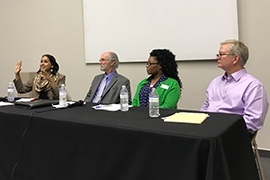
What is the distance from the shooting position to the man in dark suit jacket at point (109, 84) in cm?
285

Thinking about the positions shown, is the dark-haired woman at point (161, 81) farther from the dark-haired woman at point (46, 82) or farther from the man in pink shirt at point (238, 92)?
the dark-haired woman at point (46, 82)

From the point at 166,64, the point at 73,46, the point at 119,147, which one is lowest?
the point at 119,147

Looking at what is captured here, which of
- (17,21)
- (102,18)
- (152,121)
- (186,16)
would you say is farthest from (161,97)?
(17,21)

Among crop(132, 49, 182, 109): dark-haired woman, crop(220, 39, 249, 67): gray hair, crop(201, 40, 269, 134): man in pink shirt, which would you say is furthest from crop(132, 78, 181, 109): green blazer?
crop(220, 39, 249, 67): gray hair

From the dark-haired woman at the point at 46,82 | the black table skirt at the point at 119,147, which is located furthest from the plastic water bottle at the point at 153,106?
the dark-haired woman at the point at 46,82

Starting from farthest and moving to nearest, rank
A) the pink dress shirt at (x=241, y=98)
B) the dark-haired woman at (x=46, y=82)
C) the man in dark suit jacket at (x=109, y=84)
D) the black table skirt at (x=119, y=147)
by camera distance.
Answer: the dark-haired woman at (x=46, y=82), the man in dark suit jacket at (x=109, y=84), the pink dress shirt at (x=241, y=98), the black table skirt at (x=119, y=147)

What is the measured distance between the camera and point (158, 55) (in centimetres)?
267

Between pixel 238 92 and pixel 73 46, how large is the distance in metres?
3.15

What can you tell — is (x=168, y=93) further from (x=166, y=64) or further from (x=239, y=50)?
(x=239, y=50)

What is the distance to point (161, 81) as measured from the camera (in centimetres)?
254

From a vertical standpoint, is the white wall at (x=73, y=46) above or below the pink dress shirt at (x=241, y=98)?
above

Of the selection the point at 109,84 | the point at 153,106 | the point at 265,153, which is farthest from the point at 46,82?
the point at 265,153

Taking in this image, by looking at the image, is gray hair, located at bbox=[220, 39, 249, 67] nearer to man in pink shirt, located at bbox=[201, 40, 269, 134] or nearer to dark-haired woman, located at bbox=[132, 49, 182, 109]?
man in pink shirt, located at bbox=[201, 40, 269, 134]

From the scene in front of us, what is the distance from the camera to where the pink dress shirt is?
5.97 feet
